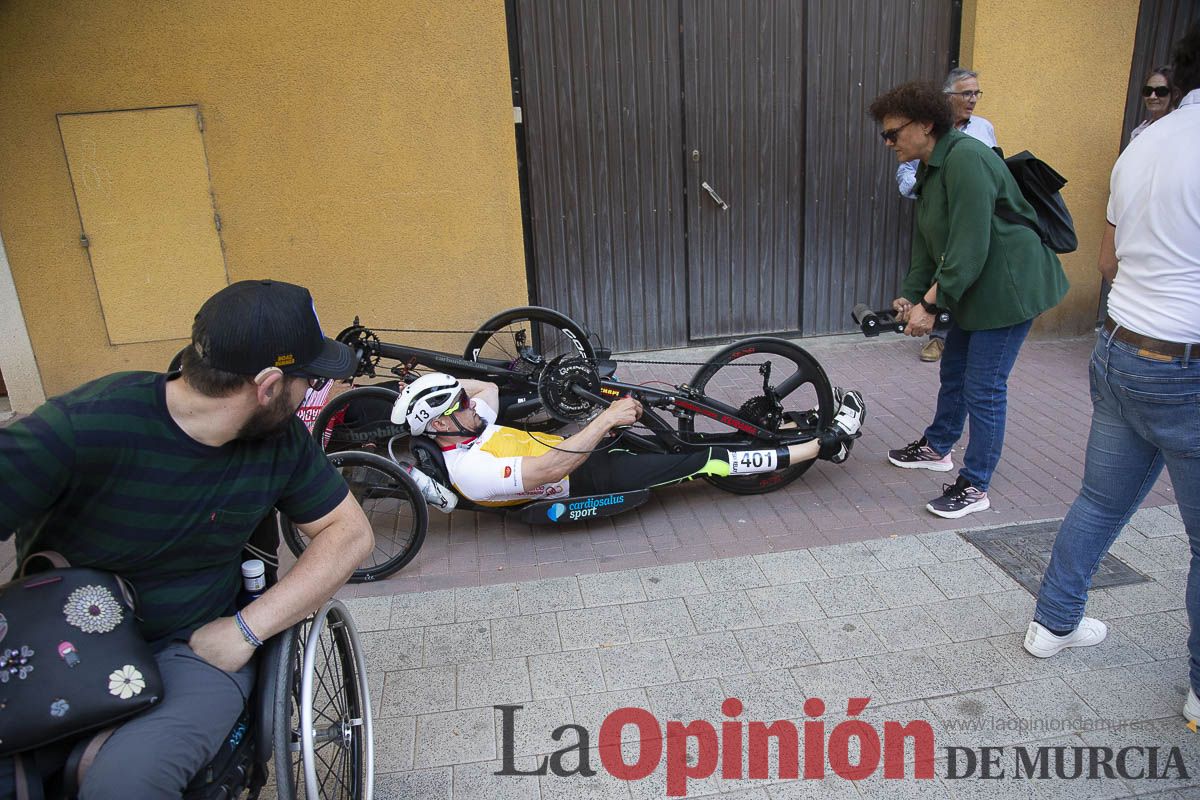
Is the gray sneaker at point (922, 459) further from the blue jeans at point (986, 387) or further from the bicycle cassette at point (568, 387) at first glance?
the bicycle cassette at point (568, 387)

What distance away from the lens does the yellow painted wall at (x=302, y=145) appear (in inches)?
209

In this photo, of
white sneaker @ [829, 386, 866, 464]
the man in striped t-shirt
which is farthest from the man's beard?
white sneaker @ [829, 386, 866, 464]

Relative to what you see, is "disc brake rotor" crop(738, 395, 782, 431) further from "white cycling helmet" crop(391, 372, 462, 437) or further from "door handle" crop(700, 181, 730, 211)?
"door handle" crop(700, 181, 730, 211)

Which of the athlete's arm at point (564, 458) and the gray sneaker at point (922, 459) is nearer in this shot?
the athlete's arm at point (564, 458)

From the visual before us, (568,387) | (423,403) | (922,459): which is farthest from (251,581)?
(922,459)

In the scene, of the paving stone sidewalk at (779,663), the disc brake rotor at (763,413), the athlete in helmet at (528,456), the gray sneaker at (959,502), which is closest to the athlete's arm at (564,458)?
the athlete in helmet at (528,456)

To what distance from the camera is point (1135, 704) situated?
2.84 metres

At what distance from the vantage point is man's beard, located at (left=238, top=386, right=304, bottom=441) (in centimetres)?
206

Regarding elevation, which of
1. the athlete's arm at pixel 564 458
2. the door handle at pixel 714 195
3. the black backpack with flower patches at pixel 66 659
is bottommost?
the athlete's arm at pixel 564 458

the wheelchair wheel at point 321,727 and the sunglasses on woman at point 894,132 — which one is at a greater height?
the sunglasses on woman at point 894,132

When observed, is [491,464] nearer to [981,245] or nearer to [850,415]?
[850,415]

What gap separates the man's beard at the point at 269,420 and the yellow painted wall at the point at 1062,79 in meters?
5.89

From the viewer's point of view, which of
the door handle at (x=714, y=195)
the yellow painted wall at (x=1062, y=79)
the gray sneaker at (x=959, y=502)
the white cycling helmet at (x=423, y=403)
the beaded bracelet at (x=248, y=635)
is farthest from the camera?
the door handle at (x=714, y=195)

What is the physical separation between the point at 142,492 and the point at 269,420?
12.3 inches
